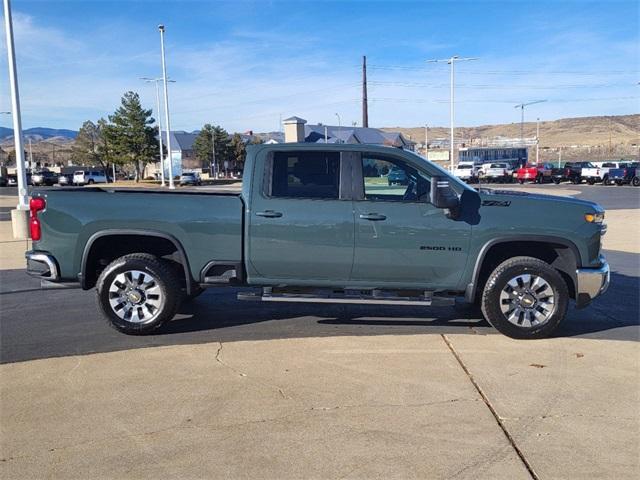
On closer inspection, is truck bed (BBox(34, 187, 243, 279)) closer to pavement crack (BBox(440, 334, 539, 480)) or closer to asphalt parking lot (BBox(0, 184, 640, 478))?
asphalt parking lot (BBox(0, 184, 640, 478))

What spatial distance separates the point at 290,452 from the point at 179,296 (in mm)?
2792

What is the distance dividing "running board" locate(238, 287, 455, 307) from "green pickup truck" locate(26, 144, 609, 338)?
0.04 ft

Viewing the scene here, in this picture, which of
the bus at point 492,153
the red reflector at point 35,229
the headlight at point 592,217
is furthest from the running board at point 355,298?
the bus at point 492,153

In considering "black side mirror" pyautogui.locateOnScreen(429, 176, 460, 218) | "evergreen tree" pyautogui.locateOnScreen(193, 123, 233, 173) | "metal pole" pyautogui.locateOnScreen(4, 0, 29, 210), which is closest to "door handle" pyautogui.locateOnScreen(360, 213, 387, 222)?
"black side mirror" pyautogui.locateOnScreen(429, 176, 460, 218)

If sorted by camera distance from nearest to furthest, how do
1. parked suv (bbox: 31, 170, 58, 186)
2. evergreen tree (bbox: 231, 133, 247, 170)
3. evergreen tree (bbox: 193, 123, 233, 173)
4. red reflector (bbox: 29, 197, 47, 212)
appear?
red reflector (bbox: 29, 197, 47, 212) → parked suv (bbox: 31, 170, 58, 186) → evergreen tree (bbox: 193, 123, 233, 173) → evergreen tree (bbox: 231, 133, 247, 170)

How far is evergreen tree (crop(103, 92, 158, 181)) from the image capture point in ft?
186

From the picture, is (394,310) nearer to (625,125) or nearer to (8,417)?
(8,417)

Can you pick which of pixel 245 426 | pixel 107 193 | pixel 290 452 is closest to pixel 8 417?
pixel 245 426

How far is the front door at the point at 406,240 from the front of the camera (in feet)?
18.6

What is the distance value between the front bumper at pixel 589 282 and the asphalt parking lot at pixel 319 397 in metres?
0.47

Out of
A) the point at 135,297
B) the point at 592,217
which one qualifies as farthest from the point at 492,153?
the point at 135,297

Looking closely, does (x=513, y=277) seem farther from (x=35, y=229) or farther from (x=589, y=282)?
(x=35, y=229)

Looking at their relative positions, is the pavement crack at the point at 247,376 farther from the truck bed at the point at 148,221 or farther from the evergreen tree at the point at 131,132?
the evergreen tree at the point at 131,132

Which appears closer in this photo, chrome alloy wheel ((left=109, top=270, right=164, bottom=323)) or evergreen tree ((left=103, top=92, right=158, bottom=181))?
chrome alloy wheel ((left=109, top=270, right=164, bottom=323))
